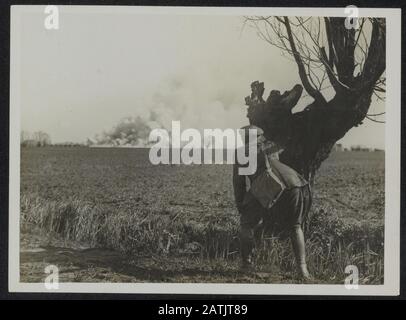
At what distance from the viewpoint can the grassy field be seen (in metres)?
2.17

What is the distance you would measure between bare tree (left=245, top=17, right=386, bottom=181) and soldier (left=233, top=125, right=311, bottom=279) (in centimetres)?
6

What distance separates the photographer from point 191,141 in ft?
7.15

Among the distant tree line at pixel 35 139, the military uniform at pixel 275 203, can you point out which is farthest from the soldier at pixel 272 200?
the distant tree line at pixel 35 139

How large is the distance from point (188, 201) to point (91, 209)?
1.48ft

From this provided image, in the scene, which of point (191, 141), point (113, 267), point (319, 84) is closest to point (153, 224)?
point (113, 267)

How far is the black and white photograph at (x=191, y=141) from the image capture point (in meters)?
2.16

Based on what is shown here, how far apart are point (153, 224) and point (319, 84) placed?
101 cm

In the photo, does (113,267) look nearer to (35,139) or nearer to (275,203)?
(35,139)

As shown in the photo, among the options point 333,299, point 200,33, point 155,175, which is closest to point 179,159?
point 155,175

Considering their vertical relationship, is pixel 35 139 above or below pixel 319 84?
below

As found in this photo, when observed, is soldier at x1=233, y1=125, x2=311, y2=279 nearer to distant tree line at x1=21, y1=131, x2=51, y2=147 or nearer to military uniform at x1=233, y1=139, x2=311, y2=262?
military uniform at x1=233, y1=139, x2=311, y2=262

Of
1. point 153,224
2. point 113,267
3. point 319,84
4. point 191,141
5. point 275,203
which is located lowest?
point 113,267


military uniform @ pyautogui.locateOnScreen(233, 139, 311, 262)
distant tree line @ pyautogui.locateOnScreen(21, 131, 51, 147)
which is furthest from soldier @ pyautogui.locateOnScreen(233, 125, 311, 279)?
distant tree line @ pyautogui.locateOnScreen(21, 131, 51, 147)
